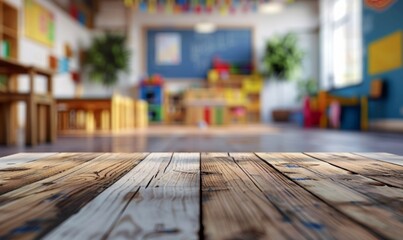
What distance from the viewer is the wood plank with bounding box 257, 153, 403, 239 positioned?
668 millimetres

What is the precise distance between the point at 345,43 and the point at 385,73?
2.86m

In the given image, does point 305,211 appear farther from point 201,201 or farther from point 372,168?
point 372,168

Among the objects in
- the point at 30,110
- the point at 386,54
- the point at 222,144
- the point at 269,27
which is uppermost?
the point at 269,27

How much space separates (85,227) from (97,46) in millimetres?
9805

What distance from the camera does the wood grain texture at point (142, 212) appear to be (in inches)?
23.6

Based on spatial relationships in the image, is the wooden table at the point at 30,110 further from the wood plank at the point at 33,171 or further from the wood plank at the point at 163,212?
the wood plank at the point at 163,212

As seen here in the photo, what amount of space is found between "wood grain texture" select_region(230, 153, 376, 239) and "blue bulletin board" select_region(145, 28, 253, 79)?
9.46 metres

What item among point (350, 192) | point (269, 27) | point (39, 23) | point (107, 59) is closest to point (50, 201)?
point (350, 192)

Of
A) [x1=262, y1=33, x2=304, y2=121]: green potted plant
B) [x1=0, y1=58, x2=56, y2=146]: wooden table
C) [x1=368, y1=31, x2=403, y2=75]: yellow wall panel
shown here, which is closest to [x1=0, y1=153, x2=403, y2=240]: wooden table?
[x1=0, y1=58, x2=56, y2=146]: wooden table

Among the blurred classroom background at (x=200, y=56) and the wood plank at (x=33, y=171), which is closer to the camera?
the wood plank at (x=33, y=171)

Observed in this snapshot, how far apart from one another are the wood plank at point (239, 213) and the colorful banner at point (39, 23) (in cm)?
691

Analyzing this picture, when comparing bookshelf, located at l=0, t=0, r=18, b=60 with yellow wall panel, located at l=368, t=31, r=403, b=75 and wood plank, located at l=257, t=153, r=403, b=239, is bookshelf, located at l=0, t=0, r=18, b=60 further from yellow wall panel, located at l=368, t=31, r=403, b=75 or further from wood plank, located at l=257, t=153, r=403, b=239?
wood plank, located at l=257, t=153, r=403, b=239

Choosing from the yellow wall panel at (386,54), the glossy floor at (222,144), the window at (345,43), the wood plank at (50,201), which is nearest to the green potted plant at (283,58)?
the window at (345,43)

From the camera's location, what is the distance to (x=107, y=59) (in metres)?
9.82
